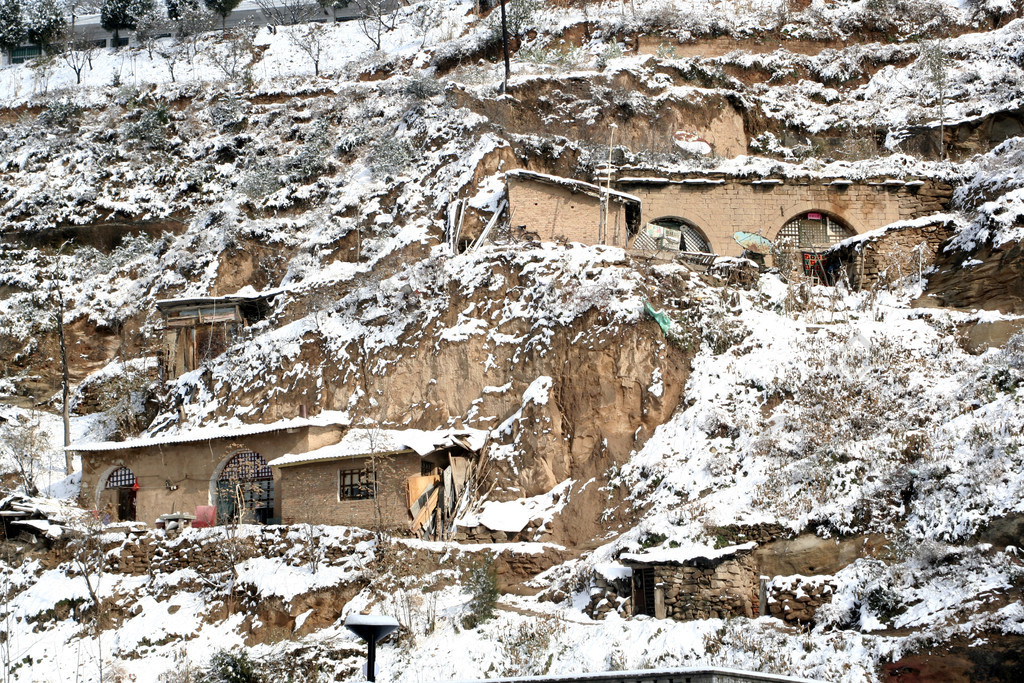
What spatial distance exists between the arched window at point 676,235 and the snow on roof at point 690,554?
14085mm

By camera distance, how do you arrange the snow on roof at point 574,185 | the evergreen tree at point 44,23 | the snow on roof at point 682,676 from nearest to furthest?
the snow on roof at point 682,676 < the snow on roof at point 574,185 < the evergreen tree at point 44,23

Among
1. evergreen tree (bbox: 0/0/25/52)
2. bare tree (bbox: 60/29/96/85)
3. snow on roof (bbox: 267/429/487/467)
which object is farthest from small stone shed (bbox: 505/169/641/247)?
evergreen tree (bbox: 0/0/25/52)

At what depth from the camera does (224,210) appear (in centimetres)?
4094

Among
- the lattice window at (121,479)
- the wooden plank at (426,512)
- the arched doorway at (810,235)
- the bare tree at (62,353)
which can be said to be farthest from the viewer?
the bare tree at (62,353)

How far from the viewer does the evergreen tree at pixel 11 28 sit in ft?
200

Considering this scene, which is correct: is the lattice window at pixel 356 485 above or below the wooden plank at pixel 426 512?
above

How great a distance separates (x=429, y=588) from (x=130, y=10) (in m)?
50.7

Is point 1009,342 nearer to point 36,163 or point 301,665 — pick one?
point 301,665

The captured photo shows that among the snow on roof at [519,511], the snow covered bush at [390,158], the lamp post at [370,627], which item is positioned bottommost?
the lamp post at [370,627]

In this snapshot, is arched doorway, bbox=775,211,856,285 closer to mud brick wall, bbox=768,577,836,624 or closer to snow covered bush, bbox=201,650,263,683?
mud brick wall, bbox=768,577,836,624

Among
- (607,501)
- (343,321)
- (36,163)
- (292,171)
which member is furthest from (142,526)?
(36,163)

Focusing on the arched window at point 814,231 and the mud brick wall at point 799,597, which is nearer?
the mud brick wall at point 799,597

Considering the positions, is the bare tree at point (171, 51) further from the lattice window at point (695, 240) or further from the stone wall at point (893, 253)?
the stone wall at point (893, 253)

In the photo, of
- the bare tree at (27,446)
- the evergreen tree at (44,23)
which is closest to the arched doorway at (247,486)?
the bare tree at (27,446)
